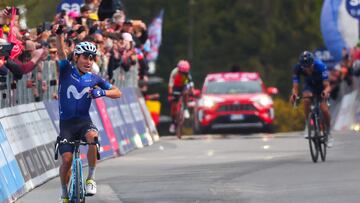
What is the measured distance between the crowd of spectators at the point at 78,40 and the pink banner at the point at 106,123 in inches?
25.5

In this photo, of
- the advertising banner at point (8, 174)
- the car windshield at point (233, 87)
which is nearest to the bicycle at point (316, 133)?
the advertising banner at point (8, 174)

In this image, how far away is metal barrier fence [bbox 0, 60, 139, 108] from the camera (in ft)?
63.0

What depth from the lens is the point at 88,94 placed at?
15.7 meters

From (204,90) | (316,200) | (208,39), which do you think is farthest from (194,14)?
(316,200)

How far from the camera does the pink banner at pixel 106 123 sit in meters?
25.9

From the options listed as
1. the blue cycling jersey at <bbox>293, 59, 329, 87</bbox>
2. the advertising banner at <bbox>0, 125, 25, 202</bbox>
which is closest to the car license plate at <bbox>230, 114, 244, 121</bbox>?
the blue cycling jersey at <bbox>293, 59, 329, 87</bbox>

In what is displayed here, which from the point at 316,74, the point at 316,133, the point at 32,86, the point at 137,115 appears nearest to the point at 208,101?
the point at 137,115

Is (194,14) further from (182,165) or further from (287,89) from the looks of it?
(182,165)

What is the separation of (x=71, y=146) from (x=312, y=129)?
7.91 m

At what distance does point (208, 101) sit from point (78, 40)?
16.0 metres

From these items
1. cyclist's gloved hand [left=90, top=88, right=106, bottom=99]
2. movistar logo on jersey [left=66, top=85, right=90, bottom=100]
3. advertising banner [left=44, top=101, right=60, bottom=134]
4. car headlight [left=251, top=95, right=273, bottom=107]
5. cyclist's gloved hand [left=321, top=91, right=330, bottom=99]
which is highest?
cyclist's gloved hand [left=90, top=88, right=106, bottom=99]

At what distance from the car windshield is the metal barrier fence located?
53.0 feet

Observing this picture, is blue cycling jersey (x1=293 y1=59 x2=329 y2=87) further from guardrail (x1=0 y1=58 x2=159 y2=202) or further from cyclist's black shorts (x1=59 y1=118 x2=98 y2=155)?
Result: cyclist's black shorts (x1=59 y1=118 x2=98 y2=155)

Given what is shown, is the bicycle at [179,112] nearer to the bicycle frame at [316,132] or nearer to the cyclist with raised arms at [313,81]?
the cyclist with raised arms at [313,81]
